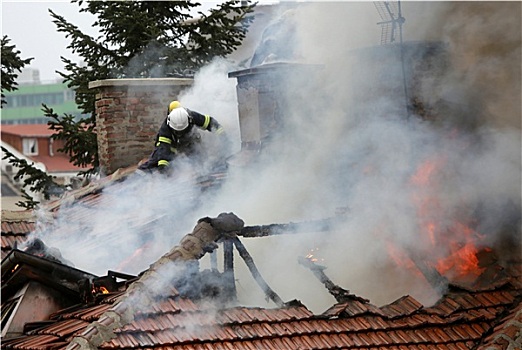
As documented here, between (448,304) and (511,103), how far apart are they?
3.70 m

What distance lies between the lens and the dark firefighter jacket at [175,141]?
12.4 meters

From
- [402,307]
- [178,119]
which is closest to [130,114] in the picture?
[178,119]

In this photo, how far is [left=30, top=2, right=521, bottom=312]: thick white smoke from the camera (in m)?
9.91

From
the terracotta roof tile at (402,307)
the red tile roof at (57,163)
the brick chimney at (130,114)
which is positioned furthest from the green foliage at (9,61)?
the red tile roof at (57,163)

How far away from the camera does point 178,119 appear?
12.4 meters

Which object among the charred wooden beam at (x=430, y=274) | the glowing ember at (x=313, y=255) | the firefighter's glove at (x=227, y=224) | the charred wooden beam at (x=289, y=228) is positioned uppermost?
the firefighter's glove at (x=227, y=224)

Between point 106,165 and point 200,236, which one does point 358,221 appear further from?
point 106,165

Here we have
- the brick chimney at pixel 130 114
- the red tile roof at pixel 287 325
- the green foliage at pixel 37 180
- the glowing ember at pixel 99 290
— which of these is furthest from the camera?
the green foliage at pixel 37 180

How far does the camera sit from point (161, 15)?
19797 millimetres

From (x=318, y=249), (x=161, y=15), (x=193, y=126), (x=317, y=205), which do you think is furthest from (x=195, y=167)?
(x=161, y=15)

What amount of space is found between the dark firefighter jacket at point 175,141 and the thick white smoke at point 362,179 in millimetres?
295

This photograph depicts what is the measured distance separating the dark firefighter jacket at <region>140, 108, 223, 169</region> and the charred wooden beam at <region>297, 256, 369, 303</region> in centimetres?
379

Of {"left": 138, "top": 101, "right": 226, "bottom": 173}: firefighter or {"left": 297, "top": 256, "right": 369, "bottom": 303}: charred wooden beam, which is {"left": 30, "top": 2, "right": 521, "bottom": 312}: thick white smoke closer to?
{"left": 138, "top": 101, "right": 226, "bottom": 173}: firefighter

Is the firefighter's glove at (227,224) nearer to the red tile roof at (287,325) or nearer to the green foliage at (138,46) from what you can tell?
the red tile roof at (287,325)
